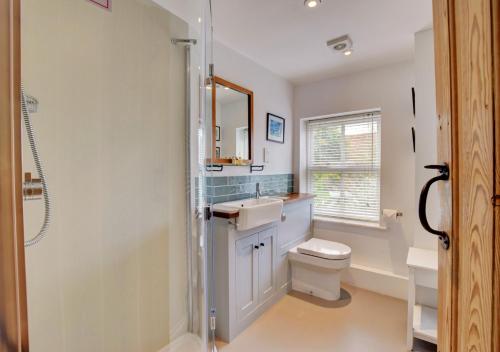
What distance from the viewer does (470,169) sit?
1.70 ft

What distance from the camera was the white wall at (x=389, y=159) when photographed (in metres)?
2.35

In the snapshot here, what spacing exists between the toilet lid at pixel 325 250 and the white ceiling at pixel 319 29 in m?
1.87

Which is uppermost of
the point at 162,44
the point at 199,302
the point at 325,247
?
the point at 162,44

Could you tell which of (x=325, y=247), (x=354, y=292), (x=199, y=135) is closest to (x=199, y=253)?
(x=199, y=135)

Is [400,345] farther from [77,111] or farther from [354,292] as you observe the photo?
[77,111]

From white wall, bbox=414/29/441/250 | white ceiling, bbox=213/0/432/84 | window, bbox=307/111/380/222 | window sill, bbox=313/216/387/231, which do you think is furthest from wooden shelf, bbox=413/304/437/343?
white ceiling, bbox=213/0/432/84

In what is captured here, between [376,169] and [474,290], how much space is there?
234cm

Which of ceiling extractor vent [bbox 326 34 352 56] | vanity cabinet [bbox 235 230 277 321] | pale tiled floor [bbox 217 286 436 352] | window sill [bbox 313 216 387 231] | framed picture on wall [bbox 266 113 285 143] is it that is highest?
ceiling extractor vent [bbox 326 34 352 56]

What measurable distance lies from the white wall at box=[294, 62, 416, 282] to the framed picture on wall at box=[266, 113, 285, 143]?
65 cm

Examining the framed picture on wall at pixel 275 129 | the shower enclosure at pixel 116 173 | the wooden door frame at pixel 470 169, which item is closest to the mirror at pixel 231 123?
the shower enclosure at pixel 116 173

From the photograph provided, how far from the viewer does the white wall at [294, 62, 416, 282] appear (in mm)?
2352

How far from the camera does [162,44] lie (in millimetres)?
1557

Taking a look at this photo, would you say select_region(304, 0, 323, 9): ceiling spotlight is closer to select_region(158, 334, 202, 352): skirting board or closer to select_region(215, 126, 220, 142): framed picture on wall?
select_region(215, 126, 220, 142): framed picture on wall

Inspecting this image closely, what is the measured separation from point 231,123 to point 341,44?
3.86ft
